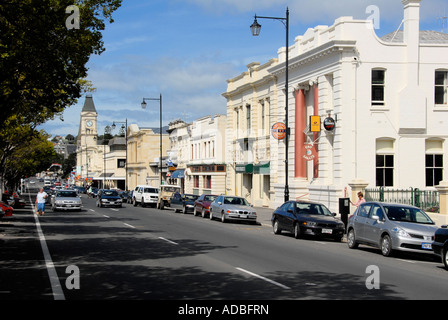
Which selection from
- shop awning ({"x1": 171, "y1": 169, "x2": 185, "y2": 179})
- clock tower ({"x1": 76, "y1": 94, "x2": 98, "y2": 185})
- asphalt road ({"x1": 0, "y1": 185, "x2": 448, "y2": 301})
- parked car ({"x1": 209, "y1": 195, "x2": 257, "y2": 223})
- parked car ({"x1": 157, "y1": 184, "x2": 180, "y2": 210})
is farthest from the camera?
clock tower ({"x1": 76, "y1": 94, "x2": 98, "y2": 185})

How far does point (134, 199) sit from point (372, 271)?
42.2 meters

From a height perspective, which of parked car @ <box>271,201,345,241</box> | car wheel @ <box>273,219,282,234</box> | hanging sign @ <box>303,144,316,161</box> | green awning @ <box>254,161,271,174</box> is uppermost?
hanging sign @ <box>303,144,316,161</box>

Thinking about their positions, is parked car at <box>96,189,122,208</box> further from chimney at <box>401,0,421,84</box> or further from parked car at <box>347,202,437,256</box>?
parked car at <box>347,202,437,256</box>

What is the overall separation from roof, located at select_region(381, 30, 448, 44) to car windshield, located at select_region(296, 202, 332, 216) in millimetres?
15286

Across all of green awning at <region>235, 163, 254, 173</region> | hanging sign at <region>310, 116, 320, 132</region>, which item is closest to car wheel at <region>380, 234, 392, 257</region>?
hanging sign at <region>310, 116, 320, 132</region>

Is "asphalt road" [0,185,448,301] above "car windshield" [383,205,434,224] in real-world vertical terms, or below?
below

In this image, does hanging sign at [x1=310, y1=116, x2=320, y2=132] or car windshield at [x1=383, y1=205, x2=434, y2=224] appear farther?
hanging sign at [x1=310, y1=116, x2=320, y2=132]

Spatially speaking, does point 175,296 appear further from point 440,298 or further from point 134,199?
point 134,199

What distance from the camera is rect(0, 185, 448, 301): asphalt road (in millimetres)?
10245

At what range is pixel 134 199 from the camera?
53.9 m

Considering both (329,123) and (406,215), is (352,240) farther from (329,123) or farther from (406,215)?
(329,123)

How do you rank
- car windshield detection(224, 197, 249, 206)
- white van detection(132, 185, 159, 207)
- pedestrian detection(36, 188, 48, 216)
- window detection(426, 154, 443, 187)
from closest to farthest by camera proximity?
car windshield detection(224, 197, 249, 206), window detection(426, 154, 443, 187), pedestrian detection(36, 188, 48, 216), white van detection(132, 185, 159, 207)

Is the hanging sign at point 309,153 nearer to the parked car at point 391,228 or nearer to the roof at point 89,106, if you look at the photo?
the parked car at point 391,228

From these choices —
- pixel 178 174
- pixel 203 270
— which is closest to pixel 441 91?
pixel 203 270
